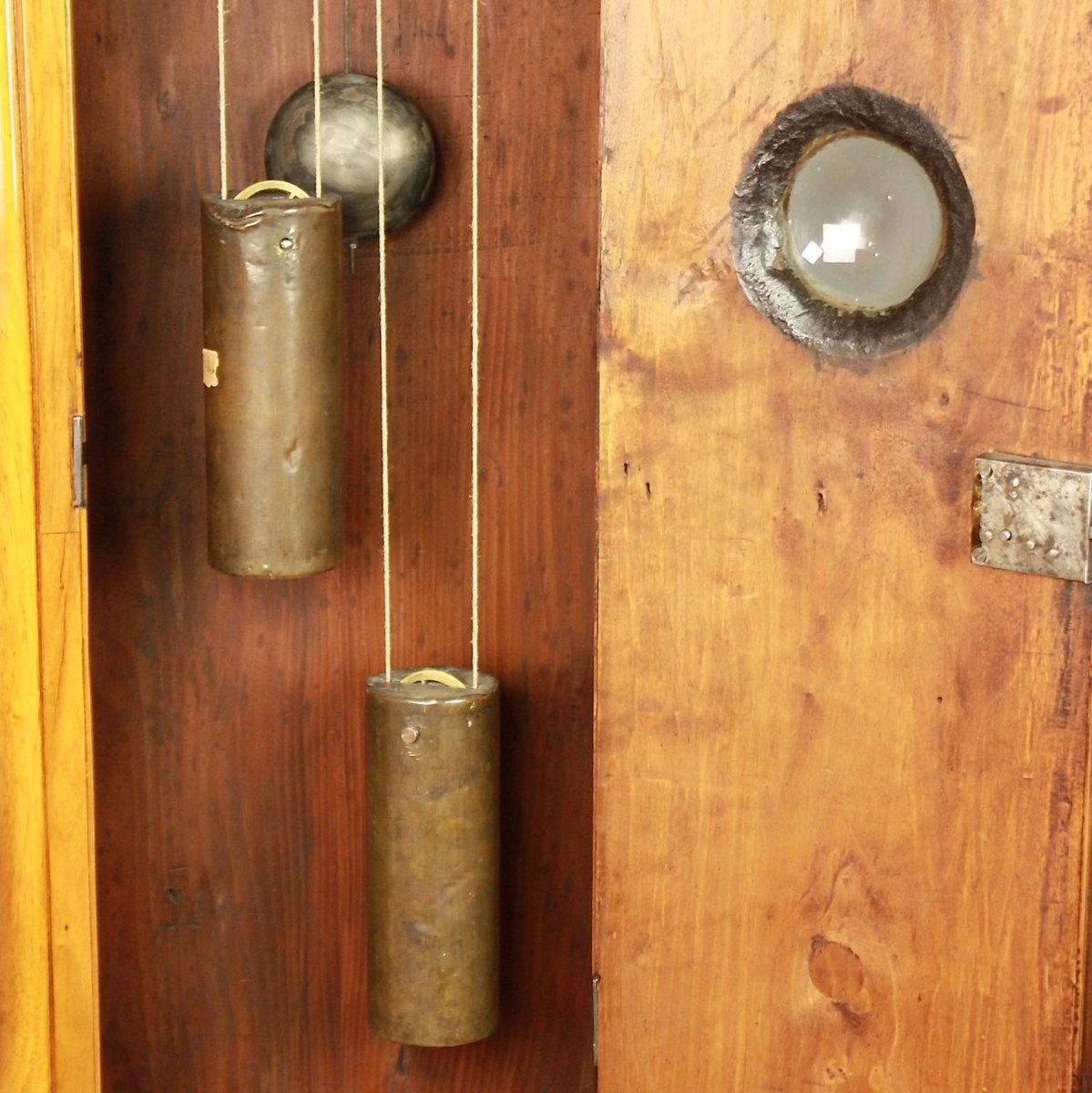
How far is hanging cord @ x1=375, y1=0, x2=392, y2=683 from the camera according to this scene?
1.55 meters

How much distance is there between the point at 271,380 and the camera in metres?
1.47

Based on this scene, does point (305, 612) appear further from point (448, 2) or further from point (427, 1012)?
point (448, 2)

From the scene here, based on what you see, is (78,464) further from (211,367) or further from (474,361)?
(474,361)

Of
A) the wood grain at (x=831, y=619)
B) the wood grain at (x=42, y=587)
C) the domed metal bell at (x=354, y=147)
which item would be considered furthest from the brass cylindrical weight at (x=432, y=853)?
the domed metal bell at (x=354, y=147)

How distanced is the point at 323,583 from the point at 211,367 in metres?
0.33

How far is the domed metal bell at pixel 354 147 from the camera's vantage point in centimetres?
156

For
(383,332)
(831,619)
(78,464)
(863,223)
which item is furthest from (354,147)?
(831,619)

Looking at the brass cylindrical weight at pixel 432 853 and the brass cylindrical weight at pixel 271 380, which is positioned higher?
the brass cylindrical weight at pixel 271 380

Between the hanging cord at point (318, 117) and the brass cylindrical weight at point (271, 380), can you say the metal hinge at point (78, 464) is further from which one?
the hanging cord at point (318, 117)

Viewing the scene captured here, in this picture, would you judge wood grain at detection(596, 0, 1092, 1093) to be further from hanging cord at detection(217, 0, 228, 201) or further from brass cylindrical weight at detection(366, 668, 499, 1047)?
hanging cord at detection(217, 0, 228, 201)

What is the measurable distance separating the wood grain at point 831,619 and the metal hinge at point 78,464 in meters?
0.43

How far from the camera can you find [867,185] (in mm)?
1264

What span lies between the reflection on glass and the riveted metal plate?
15 centimetres

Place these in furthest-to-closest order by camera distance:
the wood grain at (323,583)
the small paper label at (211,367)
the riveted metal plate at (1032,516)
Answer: the wood grain at (323,583), the small paper label at (211,367), the riveted metal plate at (1032,516)
